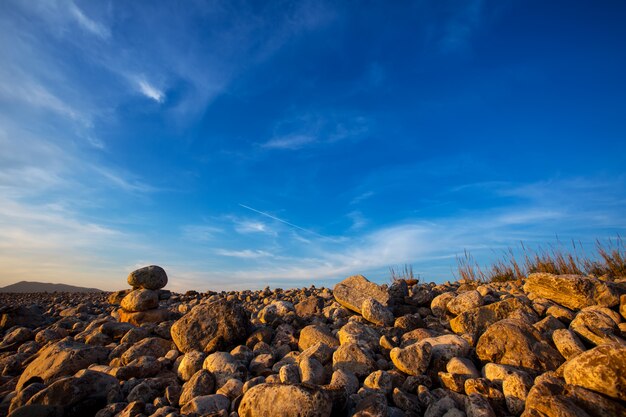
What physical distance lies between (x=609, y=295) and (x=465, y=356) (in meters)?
3.08

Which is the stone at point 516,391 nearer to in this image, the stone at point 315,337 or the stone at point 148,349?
the stone at point 315,337

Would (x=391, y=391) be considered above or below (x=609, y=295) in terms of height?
below

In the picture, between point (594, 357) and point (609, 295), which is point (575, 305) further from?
point (594, 357)

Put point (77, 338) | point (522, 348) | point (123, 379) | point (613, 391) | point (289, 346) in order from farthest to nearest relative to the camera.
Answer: point (77, 338), point (289, 346), point (123, 379), point (522, 348), point (613, 391)

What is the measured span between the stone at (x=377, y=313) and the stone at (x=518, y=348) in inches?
67.4

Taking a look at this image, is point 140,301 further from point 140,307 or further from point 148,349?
point 148,349

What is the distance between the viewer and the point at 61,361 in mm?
5738

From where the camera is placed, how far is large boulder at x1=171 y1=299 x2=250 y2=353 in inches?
235

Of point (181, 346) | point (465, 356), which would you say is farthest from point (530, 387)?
point (181, 346)

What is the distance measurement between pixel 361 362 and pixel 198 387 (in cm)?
202

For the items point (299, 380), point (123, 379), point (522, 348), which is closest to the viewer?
point (299, 380)

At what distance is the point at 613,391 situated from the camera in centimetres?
342

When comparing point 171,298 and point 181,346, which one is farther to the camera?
point 171,298

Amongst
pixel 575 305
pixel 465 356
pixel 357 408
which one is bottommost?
pixel 357 408
